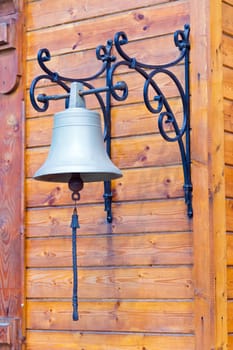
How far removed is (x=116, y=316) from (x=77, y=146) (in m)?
0.91

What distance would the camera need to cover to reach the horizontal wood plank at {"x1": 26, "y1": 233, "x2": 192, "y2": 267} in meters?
4.46

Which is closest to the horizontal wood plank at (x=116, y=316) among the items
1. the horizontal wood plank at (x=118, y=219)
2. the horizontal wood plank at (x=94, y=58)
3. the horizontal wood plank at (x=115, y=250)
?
the horizontal wood plank at (x=115, y=250)

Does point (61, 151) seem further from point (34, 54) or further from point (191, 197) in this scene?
point (34, 54)

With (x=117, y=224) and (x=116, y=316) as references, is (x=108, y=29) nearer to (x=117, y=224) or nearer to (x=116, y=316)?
(x=117, y=224)

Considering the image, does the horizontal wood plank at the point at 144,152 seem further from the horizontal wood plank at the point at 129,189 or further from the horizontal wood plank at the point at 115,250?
the horizontal wood plank at the point at 115,250

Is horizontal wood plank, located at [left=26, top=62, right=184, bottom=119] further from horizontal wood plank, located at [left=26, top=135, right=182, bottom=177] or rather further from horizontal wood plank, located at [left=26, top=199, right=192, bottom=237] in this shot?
horizontal wood plank, located at [left=26, top=199, right=192, bottom=237]

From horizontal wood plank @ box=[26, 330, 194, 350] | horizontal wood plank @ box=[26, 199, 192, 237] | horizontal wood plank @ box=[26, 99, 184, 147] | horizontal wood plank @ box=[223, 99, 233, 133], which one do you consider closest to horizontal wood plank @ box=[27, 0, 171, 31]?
horizontal wood plank @ box=[26, 99, 184, 147]

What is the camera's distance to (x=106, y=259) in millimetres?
4672

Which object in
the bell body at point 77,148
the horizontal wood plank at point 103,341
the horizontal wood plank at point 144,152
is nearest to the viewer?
the bell body at point 77,148

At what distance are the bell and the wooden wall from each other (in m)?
0.35

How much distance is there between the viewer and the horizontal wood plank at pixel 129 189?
4520 mm

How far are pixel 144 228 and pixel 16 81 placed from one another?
1130 mm

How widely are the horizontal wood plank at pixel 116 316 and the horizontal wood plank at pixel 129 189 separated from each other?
1.67ft

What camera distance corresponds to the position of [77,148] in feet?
13.8
